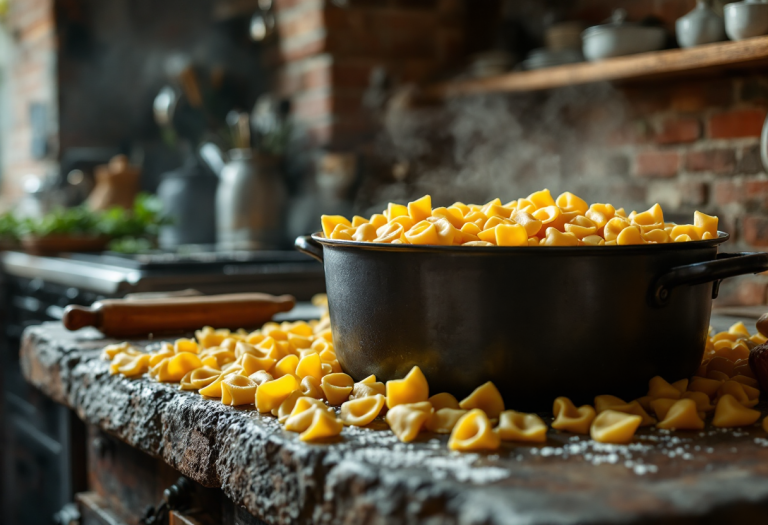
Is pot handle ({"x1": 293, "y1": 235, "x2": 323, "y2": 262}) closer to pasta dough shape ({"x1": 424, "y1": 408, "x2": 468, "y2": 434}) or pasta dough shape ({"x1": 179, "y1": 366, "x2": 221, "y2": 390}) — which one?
pasta dough shape ({"x1": 179, "y1": 366, "x2": 221, "y2": 390})

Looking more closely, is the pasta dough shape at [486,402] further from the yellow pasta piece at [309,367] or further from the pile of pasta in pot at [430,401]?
the yellow pasta piece at [309,367]

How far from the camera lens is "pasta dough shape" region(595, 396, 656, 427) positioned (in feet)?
2.38

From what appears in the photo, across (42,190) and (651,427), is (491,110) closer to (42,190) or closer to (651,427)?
(651,427)

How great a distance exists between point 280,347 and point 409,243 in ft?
0.97

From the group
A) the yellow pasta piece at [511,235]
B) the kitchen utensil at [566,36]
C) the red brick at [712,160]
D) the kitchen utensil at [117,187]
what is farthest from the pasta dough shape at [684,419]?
the kitchen utensil at [117,187]

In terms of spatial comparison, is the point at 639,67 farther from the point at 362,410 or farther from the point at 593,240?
the point at 362,410

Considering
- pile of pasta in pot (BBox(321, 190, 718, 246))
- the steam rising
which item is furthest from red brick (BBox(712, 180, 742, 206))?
pile of pasta in pot (BBox(321, 190, 718, 246))

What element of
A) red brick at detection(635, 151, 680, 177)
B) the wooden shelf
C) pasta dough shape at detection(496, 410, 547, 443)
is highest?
the wooden shelf

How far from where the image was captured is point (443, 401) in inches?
30.0

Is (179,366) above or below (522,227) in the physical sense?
below

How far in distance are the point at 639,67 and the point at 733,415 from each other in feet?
4.52

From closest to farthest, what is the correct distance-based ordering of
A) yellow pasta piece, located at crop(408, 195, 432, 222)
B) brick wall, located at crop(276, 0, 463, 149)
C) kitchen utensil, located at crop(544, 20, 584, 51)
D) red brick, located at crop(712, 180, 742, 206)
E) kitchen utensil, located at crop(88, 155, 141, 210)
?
yellow pasta piece, located at crop(408, 195, 432, 222)
red brick, located at crop(712, 180, 742, 206)
kitchen utensil, located at crop(544, 20, 584, 51)
brick wall, located at crop(276, 0, 463, 149)
kitchen utensil, located at crop(88, 155, 141, 210)

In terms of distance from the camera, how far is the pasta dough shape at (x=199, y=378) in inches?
36.2

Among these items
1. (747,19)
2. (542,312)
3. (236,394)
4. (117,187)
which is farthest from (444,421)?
(117,187)
